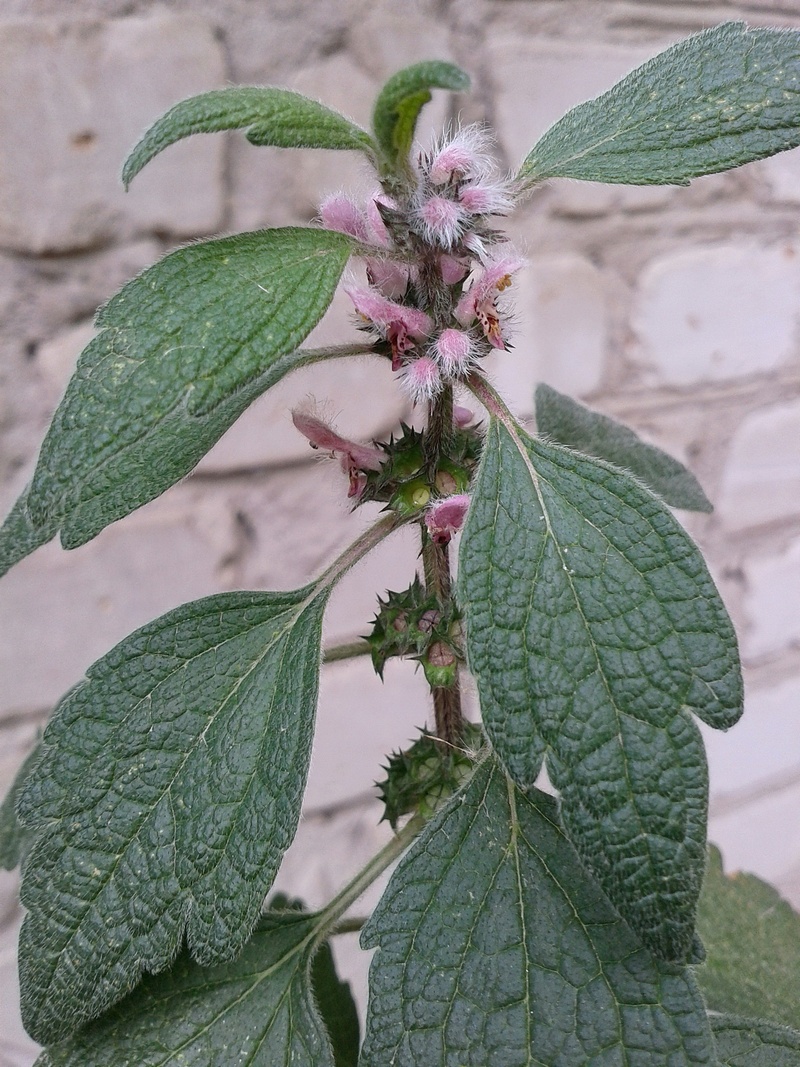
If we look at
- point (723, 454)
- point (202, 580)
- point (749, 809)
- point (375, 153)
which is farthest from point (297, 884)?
point (375, 153)

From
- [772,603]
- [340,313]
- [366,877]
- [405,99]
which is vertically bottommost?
[366,877]

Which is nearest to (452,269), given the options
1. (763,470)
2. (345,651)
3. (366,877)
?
(345,651)

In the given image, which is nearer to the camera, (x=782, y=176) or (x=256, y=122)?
(x=256, y=122)

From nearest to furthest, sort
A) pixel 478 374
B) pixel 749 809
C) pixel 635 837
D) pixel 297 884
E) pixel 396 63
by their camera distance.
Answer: pixel 635 837, pixel 478 374, pixel 396 63, pixel 297 884, pixel 749 809

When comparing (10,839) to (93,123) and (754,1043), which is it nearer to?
(754,1043)

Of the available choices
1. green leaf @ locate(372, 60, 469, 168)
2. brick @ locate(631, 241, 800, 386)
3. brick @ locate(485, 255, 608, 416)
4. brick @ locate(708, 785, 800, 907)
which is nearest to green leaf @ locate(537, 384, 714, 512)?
green leaf @ locate(372, 60, 469, 168)

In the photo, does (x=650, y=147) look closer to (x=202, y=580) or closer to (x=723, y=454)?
(x=202, y=580)

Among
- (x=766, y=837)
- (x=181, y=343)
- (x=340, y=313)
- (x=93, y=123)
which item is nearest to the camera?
(x=181, y=343)

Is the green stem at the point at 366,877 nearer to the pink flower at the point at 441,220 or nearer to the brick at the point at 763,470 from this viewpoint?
the pink flower at the point at 441,220
